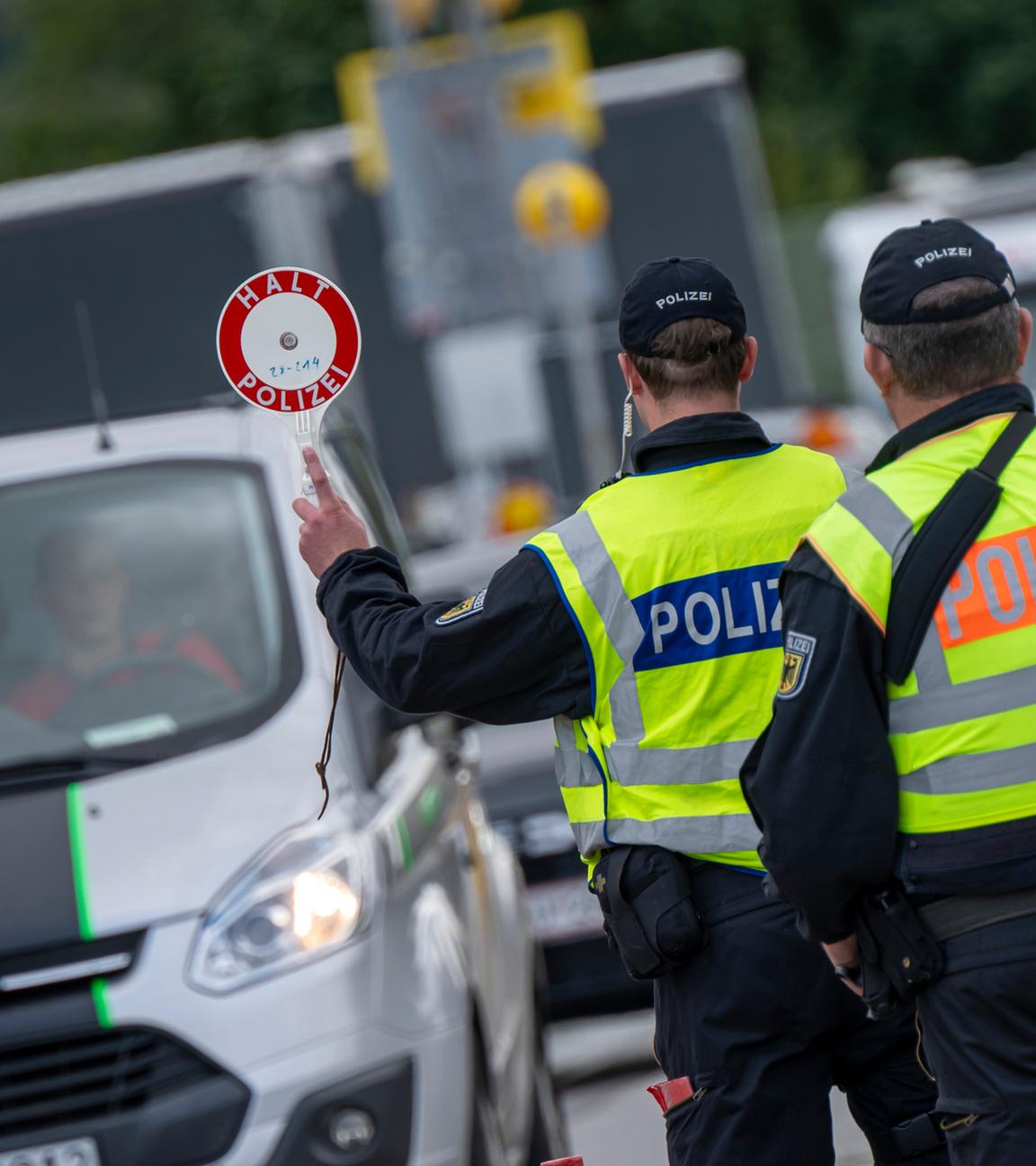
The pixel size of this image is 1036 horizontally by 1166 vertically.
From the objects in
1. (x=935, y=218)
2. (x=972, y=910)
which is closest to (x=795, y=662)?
(x=972, y=910)

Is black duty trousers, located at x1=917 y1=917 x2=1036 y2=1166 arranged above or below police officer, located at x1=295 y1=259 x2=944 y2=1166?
below

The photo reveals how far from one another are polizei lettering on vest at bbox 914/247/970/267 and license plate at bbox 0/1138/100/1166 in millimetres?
2310

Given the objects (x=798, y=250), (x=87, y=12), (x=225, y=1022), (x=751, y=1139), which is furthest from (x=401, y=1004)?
(x=87, y=12)

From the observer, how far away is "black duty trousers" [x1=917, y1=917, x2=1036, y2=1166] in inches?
111

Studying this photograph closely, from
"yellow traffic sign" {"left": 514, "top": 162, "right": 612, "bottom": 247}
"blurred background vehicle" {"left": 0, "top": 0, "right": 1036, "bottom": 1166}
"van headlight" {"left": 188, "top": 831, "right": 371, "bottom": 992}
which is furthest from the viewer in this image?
"yellow traffic sign" {"left": 514, "top": 162, "right": 612, "bottom": 247}

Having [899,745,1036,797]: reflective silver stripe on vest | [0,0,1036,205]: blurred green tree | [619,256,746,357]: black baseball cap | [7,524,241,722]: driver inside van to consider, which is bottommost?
[899,745,1036,797]: reflective silver stripe on vest

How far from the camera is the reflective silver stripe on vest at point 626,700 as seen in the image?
3229 millimetres

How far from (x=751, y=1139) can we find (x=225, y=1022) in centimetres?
126

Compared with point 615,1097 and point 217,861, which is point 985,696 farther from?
point 615,1097

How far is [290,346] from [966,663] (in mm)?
1223

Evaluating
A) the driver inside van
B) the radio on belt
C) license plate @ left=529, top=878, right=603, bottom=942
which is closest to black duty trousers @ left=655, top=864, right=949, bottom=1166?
the radio on belt

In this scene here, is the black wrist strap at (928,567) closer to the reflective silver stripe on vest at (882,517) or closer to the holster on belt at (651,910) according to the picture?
the reflective silver stripe on vest at (882,517)

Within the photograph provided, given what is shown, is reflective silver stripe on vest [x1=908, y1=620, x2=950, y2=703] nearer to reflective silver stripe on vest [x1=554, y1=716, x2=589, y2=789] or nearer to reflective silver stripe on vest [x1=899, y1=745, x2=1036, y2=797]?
reflective silver stripe on vest [x1=899, y1=745, x2=1036, y2=797]

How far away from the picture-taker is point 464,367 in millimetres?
14133
